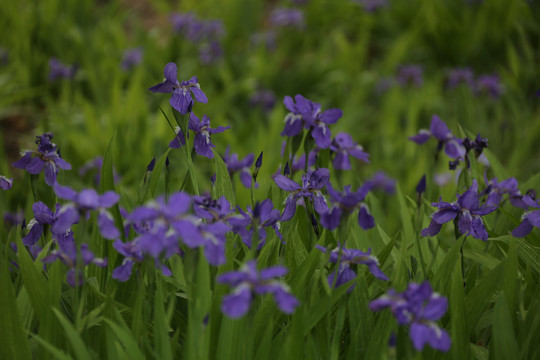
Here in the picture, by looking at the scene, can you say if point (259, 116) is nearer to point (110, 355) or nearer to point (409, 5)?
point (409, 5)

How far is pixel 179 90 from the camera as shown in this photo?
1.36 m

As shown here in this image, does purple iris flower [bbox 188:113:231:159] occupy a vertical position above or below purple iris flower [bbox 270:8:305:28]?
above

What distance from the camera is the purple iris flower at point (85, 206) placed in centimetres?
99

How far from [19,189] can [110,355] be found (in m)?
2.05

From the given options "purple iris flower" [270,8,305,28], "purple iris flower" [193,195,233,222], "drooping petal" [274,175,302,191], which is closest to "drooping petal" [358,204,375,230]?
"drooping petal" [274,175,302,191]

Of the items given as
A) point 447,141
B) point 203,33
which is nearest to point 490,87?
point 203,33

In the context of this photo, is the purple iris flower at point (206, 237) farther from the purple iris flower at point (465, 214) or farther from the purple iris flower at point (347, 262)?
the purple iris flower at point (465, 214)

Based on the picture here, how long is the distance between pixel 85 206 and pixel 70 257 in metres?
0.29

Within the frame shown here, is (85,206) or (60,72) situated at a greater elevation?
→ (85,206)

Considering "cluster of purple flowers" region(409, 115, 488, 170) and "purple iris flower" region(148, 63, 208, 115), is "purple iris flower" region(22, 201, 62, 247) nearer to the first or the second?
"purple iris flower" region(148, 63, 208, 115)

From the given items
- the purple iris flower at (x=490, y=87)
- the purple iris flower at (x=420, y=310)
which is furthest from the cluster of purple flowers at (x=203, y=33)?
the purple iris flower at (x=420, y=310)

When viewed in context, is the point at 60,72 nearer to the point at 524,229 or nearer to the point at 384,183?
the point at 384,183

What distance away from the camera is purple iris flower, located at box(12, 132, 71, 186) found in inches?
55.7

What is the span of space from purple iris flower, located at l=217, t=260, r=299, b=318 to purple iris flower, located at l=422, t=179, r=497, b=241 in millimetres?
607
